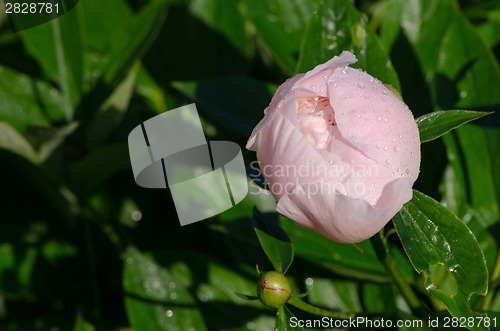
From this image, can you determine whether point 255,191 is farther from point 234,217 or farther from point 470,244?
point 470,244

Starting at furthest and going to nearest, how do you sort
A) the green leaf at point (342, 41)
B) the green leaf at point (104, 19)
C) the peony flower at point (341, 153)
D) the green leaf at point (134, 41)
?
1. the green leaf at point (104, 19)
2. the green leaf at point (134, 41)
3. the green leaf at point (342, 41)
4. the peony flower at point (341, 153)

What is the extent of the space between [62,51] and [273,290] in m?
0.65

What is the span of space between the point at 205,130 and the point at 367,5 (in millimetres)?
442

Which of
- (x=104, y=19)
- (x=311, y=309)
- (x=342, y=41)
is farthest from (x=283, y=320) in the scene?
(x=104, y=19)

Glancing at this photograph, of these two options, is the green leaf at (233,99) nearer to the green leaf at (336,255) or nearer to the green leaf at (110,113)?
the green leaf at (110,113)

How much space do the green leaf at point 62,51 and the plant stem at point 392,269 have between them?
0.61m

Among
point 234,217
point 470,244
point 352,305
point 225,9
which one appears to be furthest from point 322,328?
point 225,9

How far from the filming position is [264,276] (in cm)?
55

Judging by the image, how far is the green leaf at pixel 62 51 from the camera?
3.24ft

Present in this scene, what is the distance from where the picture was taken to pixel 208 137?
1.01 m

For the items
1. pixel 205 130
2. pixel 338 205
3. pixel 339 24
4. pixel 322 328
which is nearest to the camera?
pixel 338 205

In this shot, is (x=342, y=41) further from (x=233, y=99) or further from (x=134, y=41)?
(x=134, y=41)

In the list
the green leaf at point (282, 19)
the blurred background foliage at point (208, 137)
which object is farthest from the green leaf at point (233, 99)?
the green leaf at point (282, 19)

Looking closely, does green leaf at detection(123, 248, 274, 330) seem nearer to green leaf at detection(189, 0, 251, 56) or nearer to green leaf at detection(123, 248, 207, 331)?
green leaf at detection(123, 248, 207, 331)
